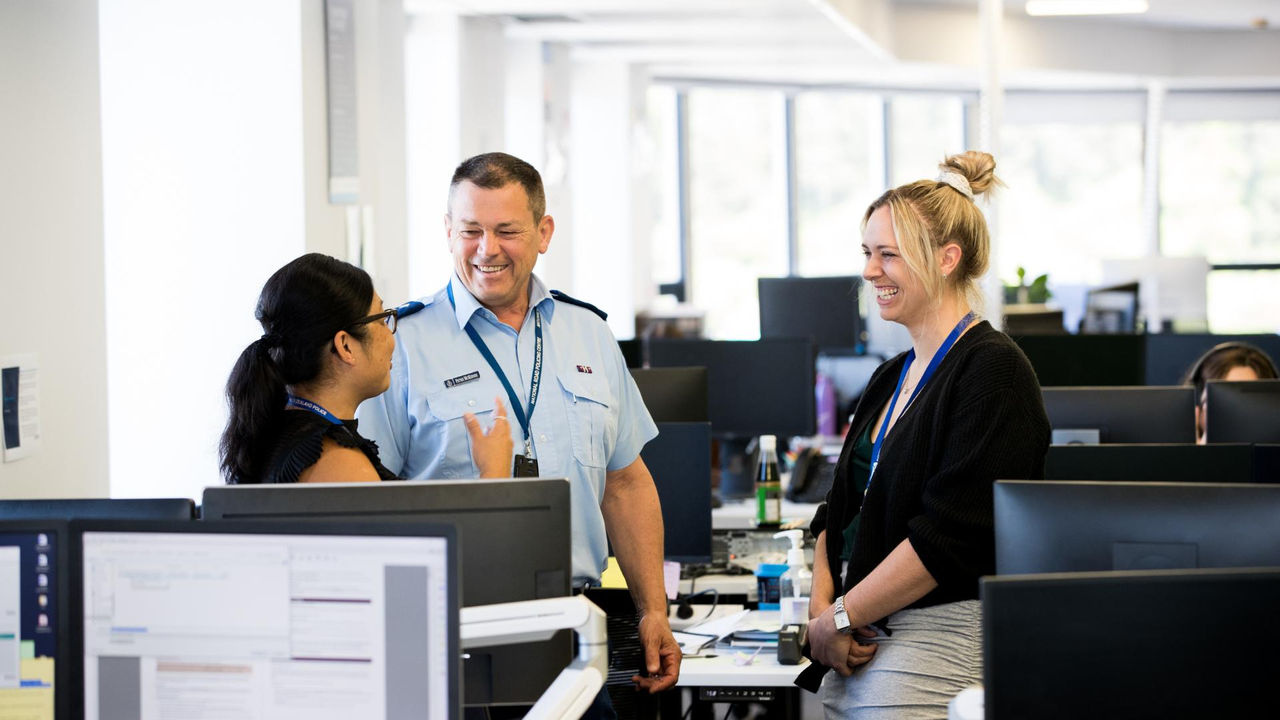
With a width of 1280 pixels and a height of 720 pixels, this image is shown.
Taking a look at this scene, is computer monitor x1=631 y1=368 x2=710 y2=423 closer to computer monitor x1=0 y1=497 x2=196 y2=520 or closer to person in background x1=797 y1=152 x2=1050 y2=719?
person in background x1=797 y1=152 x2=1050 y2=719

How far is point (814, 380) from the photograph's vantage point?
4.92 metres

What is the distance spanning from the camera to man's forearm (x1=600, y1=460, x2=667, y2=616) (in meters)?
2.59

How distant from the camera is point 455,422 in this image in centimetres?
241

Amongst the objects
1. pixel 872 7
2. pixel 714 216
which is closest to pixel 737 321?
pixel 714 216

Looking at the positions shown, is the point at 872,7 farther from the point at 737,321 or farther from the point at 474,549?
the point at 474,549

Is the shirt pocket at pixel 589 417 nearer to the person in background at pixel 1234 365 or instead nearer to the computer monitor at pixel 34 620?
the computer monitor at pixel 34 620

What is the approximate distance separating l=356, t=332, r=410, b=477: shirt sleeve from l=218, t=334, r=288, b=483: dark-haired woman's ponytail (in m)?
0.41

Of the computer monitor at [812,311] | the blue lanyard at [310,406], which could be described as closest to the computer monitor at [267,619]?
the blue lanyard at [310,406]

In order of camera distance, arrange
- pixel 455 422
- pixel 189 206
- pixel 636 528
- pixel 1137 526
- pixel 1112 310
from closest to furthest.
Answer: pixel 1137 526, pixel 455 422, pixel 636 528, pixel 189 206, pixel 1112 310

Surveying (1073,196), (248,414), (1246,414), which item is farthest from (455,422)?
(1073,196)

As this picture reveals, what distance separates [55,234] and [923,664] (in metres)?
1.91

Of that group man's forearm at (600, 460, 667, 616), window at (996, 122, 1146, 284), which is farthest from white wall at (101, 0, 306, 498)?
window at (996, 122, 1146, 284)

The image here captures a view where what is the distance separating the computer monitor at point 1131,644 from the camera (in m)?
1.33

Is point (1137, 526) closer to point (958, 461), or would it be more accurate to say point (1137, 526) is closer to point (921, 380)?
point (958, 461)
